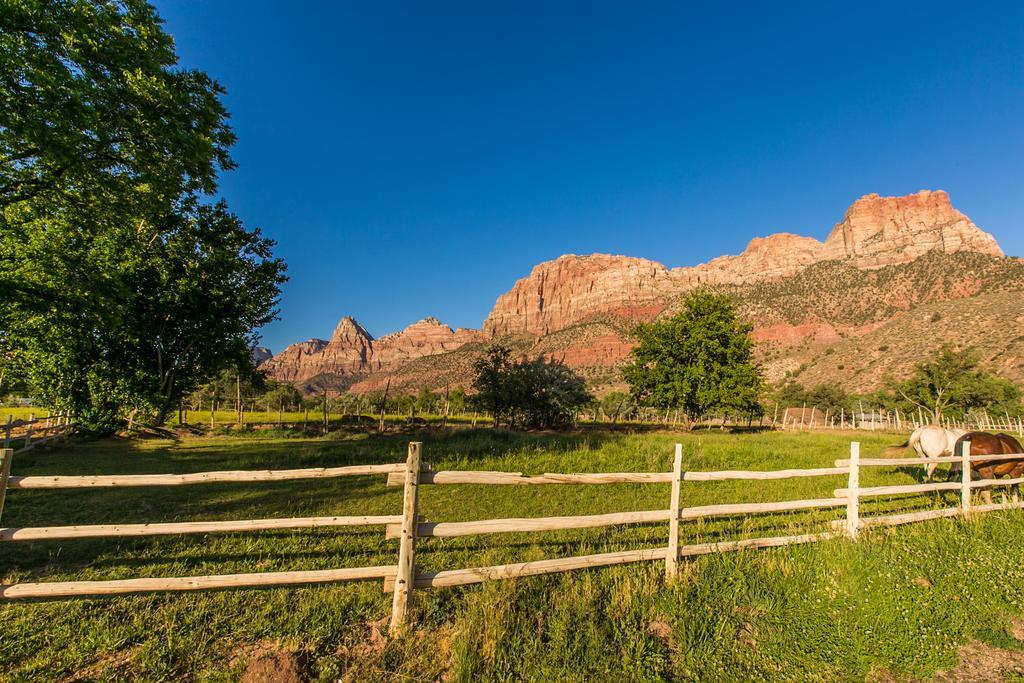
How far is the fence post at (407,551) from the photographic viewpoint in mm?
4066

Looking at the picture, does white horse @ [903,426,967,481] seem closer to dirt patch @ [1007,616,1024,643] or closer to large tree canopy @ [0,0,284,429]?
dirt patch @ [1007,616,1024,643]

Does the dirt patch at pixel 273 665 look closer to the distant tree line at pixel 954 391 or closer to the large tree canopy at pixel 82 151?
the large tree canopy at pixel 82 151

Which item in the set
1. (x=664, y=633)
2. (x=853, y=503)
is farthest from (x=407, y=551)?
(x=853, y=503)

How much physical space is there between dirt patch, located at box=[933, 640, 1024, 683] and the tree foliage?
26749 mm

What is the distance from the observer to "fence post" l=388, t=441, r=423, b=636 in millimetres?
4066

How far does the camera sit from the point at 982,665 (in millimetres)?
3873

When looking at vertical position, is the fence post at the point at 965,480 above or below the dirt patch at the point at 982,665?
above

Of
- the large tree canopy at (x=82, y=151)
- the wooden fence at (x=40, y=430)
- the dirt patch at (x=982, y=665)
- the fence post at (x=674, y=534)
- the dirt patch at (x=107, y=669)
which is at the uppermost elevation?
the large tree canopy at (x=82, y=151)

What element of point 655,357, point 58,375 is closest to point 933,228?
point 655,357

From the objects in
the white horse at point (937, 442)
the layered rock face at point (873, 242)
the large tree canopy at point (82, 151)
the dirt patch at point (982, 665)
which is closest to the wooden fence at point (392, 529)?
the dirt patch at point (982, 665)

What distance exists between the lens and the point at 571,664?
3512mm

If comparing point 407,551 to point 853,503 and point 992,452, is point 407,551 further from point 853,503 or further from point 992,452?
point 992,452

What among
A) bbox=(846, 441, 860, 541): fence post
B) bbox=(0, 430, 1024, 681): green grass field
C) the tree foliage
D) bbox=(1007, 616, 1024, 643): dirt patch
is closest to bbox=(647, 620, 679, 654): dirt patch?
bbox=(0, 430, 1024, 681): green grass field

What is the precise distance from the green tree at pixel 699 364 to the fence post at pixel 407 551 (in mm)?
32602
